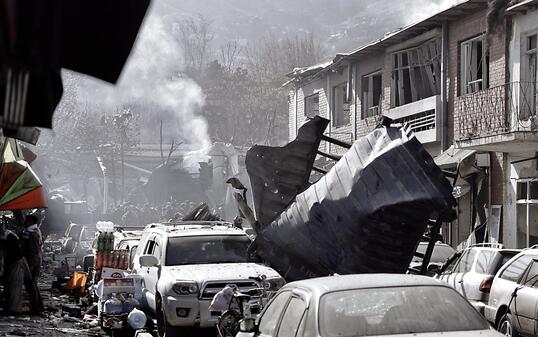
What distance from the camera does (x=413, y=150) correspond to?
12.4 metres

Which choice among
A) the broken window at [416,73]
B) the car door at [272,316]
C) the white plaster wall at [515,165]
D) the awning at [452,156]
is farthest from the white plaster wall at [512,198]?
the car door at [272,316]

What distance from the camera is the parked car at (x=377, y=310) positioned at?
680cm

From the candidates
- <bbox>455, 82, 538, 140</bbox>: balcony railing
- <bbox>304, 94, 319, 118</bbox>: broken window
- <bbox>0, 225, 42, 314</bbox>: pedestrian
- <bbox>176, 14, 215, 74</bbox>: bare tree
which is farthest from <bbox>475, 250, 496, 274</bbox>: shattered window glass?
<bbox>176, 14, 215, 74</bbox>: bare tree

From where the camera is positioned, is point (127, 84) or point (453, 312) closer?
point (453, 312)

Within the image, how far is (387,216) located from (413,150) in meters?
0.97

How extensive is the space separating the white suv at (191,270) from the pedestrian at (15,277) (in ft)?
7.05

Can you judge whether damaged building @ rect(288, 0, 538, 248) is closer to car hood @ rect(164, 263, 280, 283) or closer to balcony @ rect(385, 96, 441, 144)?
balcony @ rect(385, 96, 441, 144)

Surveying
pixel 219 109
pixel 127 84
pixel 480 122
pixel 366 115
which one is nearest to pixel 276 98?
pixel 219 109

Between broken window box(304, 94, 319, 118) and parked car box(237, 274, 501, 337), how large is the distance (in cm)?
3034

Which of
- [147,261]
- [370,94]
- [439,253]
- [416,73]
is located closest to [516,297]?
[147,261]

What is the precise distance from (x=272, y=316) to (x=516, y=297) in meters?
5.83

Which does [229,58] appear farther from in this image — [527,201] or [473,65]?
[527,201]

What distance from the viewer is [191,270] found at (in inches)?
540

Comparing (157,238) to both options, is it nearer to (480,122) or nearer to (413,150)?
(413,150)
